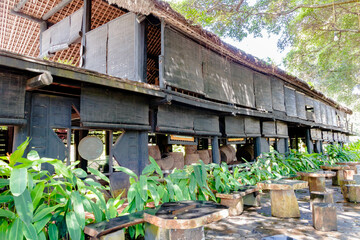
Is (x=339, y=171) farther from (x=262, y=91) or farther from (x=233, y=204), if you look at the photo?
(x=233, y=204)

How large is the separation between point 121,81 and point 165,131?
178 centimetres

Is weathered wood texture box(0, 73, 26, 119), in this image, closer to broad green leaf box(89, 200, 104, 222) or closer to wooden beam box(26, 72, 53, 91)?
wooden beam box(26, 72, 53, 91)

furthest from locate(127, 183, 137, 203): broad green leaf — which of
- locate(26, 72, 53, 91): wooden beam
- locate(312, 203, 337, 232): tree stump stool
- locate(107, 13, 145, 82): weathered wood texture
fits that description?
locate(312, 203, 337, 232): tree stump stool

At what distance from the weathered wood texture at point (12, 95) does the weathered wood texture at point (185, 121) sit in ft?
9.04

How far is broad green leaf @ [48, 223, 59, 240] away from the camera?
2137mm

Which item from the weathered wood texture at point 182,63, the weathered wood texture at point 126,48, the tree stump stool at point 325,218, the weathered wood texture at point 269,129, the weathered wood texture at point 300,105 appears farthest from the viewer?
the weathered wood texture at point 300,105

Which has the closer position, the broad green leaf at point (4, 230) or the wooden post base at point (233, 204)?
the broad green leaf at point (4, 230)

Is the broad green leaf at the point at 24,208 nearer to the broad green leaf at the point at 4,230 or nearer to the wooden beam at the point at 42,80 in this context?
the broad green leaf at the point at 4,230

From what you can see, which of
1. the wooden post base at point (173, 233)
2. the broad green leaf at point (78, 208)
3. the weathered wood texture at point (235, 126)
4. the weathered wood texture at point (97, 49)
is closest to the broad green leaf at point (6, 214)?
the broad green leaf at point (78, 208)

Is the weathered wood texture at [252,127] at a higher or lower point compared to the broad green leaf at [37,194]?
higher

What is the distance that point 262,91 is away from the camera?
9148 millimetres

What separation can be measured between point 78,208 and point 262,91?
850 cm

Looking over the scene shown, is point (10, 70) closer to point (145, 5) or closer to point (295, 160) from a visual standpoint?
point (145, 5)

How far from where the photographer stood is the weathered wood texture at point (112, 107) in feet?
13.4
